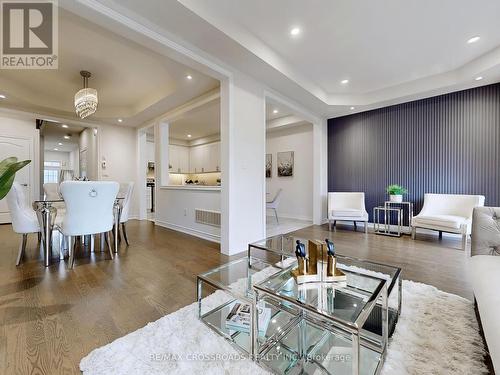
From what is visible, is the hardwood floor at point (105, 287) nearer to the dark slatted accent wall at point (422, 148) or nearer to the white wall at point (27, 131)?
the dark slatted accent wall at point (422, 148)

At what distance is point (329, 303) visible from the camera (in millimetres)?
1279

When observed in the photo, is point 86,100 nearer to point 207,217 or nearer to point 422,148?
point 207,217

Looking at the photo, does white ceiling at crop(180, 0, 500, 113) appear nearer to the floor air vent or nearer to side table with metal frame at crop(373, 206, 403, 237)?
side table with metal frame at crop(373, 206, 403, 237)

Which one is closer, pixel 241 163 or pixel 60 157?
pixel 241 163

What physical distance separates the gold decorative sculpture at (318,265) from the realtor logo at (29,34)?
287 centimetres

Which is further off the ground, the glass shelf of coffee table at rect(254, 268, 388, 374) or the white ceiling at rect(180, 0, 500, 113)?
the white ceiling at rect(180, 0, 500, 113)

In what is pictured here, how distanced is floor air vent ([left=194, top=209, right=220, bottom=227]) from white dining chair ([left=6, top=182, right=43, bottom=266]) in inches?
82.1

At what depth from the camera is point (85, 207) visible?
2471 mm

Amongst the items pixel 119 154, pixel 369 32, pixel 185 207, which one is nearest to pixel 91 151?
pixel 119 154

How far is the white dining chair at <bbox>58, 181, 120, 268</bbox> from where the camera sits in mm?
2361

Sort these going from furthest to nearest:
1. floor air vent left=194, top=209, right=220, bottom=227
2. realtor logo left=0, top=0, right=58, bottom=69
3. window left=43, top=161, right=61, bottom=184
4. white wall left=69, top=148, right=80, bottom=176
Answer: window left=43, top=161, right=61, bottom=184, white wall left=69, top=148, right=80, bottom=176, floor air vent left=194, top=209, right=220, bottom=227, realtor logo left=0, top=0, right=58, bottom=69

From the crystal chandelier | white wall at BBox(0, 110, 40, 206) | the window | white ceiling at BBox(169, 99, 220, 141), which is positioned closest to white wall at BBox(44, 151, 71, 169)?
the window

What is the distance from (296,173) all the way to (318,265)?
188 inches

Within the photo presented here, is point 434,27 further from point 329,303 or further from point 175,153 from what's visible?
point 175,153
